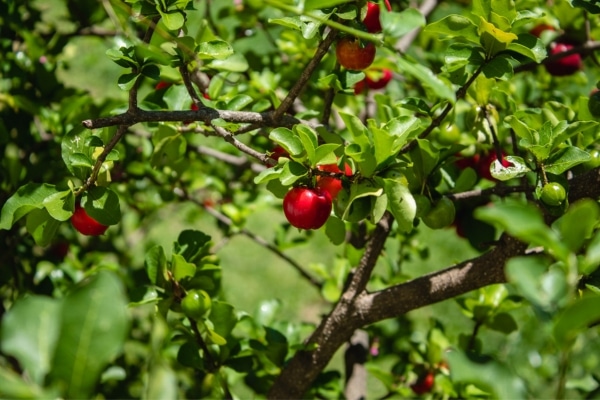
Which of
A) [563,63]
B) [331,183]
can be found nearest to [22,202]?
[331,183]

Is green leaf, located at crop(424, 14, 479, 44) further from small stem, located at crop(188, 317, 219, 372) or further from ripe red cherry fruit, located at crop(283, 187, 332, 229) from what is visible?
small stem, located at crop(188, 317, 219, 372)

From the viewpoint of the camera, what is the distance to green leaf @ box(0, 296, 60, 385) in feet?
1.76

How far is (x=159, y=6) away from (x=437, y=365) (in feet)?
3.75

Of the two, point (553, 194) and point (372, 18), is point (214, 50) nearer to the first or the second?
point (372, 18)

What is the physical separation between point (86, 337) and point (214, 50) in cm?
79

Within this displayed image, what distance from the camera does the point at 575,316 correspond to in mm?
577

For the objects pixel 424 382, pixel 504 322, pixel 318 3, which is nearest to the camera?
pixel 318 3

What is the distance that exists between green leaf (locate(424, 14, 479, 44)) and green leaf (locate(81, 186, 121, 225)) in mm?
600

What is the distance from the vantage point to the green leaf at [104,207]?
1192 millimetres

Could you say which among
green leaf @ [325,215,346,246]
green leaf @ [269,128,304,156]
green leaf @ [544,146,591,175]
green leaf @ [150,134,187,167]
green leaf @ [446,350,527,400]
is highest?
green leaf @ [446,350,527,400]

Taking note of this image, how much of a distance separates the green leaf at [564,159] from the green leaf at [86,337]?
2.87 feet

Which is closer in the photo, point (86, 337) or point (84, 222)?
point (86, 337)

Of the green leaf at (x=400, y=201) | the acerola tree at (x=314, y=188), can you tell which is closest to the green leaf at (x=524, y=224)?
the acerola tree at (x=314, y=188)

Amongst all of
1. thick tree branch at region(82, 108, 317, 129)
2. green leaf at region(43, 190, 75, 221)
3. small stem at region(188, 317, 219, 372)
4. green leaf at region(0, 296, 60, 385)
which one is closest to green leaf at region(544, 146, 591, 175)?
thick tree branch at region(82, 108, 317, 129)
